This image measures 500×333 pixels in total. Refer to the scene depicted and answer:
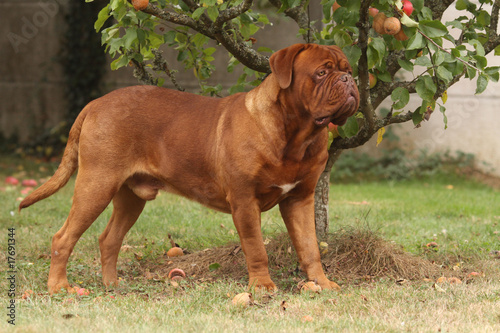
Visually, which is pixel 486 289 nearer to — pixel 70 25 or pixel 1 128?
pixel 70 25

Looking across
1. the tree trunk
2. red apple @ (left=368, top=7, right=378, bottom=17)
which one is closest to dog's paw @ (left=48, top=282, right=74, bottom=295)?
the tree trunk

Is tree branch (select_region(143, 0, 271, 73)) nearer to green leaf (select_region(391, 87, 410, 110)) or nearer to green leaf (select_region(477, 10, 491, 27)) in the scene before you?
green leaf (select_region(391, 87, 410, 110))

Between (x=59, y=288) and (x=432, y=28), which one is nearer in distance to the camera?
(x=432, y=28)

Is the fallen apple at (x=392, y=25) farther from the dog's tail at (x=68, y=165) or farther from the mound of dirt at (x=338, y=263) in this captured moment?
the dog's tail at (x=68, y=165)

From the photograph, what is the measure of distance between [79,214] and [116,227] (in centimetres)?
47

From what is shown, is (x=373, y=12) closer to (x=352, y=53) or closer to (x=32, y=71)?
(x=352, y=53)

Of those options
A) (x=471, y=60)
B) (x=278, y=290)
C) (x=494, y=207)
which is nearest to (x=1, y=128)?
(x=494, y=207)

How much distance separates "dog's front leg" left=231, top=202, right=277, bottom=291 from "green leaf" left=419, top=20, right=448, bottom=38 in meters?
1.41

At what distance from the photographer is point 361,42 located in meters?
3.83

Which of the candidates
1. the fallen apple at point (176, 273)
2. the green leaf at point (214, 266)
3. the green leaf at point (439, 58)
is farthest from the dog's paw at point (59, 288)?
the green leaf at point (439, 58)

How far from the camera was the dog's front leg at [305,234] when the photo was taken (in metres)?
4.25

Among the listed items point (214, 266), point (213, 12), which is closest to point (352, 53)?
point (213, 12)

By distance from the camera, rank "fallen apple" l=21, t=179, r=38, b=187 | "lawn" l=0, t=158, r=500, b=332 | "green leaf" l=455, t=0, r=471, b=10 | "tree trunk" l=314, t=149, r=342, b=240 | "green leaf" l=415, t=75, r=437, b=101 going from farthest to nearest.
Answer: "fallen apple" l=21, t=179, r=38, b=187 < "tree trunk" l=314, t=149, r=342, b=240 < "green leaf" l=455, t=0, r=471, b=10 < "green leaf" l=415, t=75, r=437, b=101 < "lawn" l=0, t=158, r=500, b=332

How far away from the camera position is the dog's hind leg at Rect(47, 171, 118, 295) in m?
4.26
